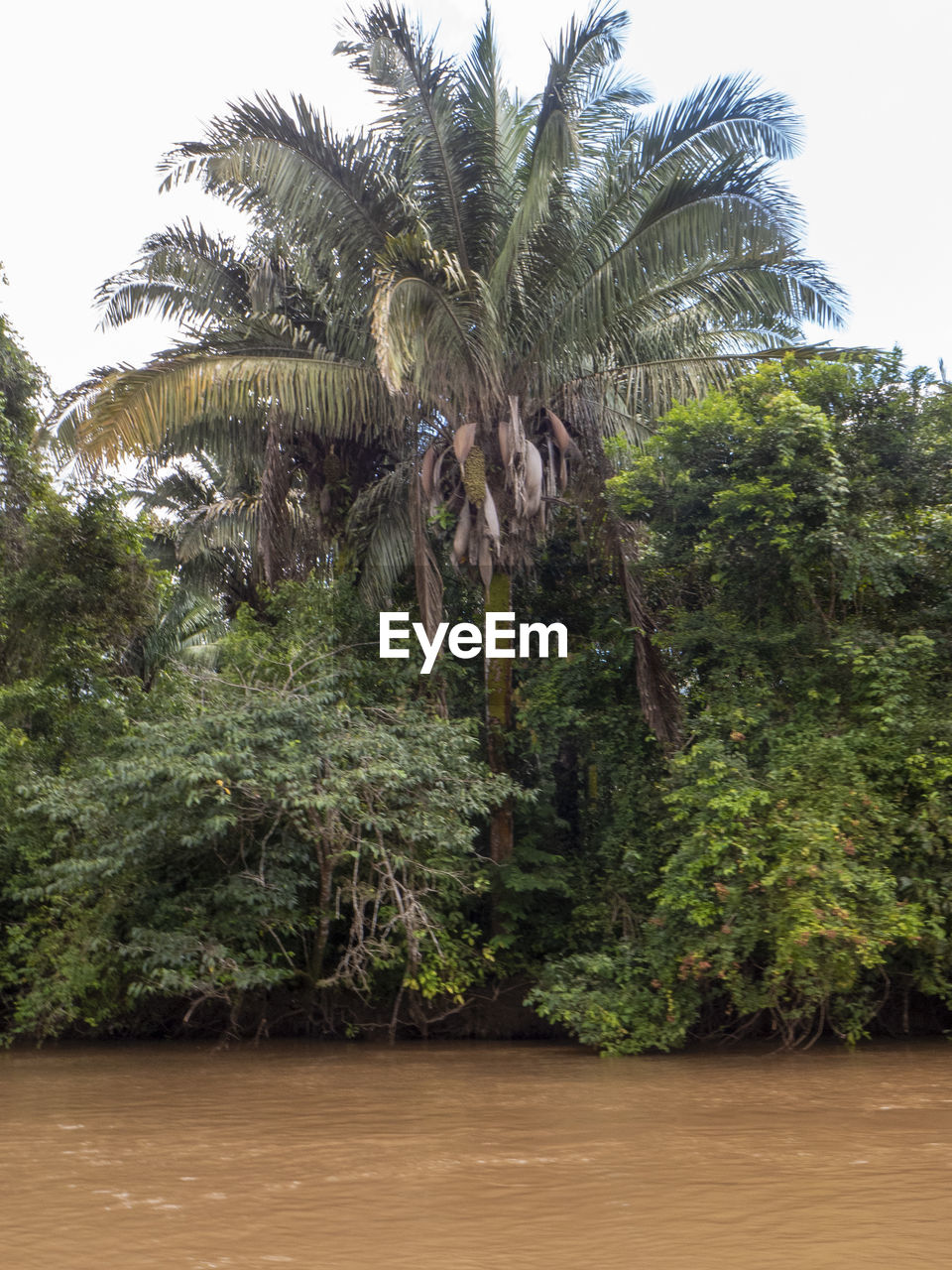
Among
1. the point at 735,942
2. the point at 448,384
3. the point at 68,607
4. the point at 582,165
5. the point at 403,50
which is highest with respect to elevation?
the point at 403,50

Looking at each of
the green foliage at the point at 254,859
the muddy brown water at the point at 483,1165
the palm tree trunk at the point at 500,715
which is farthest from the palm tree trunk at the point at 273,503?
the muddy brown water at the point at 483,1165

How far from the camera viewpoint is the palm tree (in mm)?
12883

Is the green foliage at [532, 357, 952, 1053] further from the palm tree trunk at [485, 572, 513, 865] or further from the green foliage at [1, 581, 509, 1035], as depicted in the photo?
the green foliage at [1, 581, 509, 1035]

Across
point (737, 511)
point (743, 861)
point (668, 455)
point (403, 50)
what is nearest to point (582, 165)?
point (403, 50)

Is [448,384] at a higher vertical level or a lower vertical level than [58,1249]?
higher

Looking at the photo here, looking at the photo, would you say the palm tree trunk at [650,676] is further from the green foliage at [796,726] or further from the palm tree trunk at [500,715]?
the palm tree trunk at [500,715]

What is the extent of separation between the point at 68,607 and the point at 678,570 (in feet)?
25.2

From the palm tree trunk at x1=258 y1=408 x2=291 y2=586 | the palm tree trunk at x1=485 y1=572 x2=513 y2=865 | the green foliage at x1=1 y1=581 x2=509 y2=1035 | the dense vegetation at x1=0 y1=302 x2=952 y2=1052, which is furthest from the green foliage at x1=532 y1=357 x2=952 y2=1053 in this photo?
the palm tree trunk at x1=258 y1=408 x2=291 y2=586

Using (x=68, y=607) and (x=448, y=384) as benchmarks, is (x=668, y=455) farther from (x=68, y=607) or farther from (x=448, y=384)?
(x=68, y=607)

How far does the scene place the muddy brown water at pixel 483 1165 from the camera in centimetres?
527

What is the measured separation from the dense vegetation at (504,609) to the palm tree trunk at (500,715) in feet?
0.12

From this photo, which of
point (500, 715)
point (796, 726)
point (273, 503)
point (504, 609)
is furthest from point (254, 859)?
point (796, 726)

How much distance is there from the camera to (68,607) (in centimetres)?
1561

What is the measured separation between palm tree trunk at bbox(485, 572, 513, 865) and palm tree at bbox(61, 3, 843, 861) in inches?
1.0
